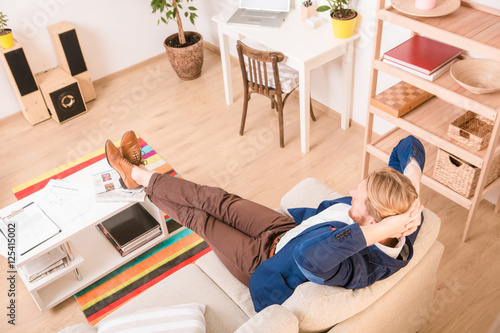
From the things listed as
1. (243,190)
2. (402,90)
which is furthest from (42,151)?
(402,90)

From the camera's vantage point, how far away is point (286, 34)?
309 cm

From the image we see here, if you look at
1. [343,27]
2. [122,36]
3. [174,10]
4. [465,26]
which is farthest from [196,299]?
[122,36]

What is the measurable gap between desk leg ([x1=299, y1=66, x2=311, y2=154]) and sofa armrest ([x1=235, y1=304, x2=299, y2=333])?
5.69ft

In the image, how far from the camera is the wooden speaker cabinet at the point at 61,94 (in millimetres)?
3641

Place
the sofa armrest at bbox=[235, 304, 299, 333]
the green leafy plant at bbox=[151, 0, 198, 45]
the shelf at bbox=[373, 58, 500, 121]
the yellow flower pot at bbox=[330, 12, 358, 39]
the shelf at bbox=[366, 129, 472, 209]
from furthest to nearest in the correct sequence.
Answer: the green leafy plant at bbox=[151, 0, 198, 45], the yellow flower pot at bbox=[330, 12, 358, 39], the shelf at bbox=[366, 129, 472, 209], the shelf at bbox=[373, 58, 500, 121], the sofa armrest at bbox=[235, 304, 299, 333]

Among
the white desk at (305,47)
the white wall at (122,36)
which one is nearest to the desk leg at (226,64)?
the white desk at (305,47)

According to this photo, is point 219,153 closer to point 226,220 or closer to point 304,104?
point 304,104

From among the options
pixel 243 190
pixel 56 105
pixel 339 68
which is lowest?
pixel 243 190

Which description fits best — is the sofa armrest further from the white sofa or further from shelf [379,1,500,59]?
shelf [379,1,500,59]

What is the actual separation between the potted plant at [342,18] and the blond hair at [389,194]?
5.27 ft

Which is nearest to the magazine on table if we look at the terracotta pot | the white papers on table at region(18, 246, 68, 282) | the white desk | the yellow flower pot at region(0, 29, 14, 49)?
the white papers on table at region(18, 246, 68, 282)

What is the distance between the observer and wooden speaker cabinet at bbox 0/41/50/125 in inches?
135

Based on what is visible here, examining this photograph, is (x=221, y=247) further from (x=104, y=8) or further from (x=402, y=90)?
(x=104, y=8)

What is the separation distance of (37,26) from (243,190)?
2138 millimetres
